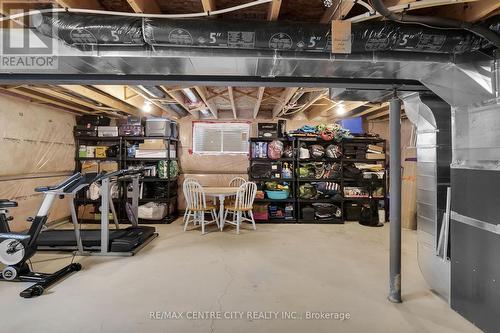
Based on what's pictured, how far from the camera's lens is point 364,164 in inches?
211

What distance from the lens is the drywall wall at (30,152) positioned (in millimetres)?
3773

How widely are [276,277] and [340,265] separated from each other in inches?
33.0

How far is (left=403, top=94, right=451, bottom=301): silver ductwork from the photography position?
2.31 m

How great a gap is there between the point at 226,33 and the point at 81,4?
0.95 metres

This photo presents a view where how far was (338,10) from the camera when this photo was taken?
1700mm

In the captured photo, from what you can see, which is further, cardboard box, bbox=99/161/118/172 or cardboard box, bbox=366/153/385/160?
cardboard box, bbox=366/153/385/160

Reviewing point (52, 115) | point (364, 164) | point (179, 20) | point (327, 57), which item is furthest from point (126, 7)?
point (364, 164)

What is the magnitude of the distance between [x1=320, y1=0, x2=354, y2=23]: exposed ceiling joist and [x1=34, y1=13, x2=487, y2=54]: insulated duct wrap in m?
0.12

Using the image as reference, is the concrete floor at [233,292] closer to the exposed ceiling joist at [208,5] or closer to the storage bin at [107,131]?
the exposed ceiling joist at [208,5]

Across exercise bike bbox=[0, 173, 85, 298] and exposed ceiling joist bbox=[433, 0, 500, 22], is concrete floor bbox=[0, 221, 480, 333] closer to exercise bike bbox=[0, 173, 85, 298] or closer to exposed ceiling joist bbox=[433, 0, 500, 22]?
exercise bike bbox=[0, 173, 85, 298]

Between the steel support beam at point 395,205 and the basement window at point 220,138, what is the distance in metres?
3.69

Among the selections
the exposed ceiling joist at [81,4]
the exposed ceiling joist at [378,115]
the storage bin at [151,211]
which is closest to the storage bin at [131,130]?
the storage bin at [151,211]

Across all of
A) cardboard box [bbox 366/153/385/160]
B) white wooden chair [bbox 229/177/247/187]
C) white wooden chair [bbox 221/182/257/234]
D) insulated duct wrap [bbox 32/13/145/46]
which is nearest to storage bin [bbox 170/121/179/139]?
white wooden chair [bbox 229/177/247/187]

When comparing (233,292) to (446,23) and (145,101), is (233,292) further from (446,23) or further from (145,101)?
(145,101)
